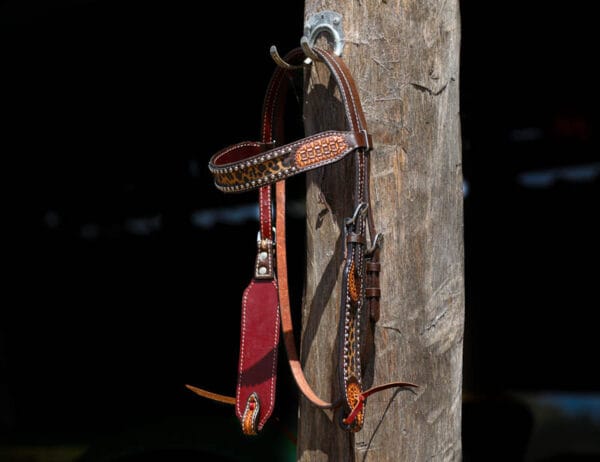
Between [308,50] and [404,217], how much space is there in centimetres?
40

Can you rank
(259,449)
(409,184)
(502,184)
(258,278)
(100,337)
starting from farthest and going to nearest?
1. (100,337)
2. (502,184)
3. (259,449)
4. (258,278)
5. (409,184)

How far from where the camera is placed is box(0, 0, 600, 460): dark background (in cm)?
500

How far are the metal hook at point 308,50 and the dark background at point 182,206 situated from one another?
2.53 metres

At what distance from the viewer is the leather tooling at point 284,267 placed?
1846 mm

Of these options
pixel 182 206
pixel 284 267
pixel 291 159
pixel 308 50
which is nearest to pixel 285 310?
pixel 284 267

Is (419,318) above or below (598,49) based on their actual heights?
below

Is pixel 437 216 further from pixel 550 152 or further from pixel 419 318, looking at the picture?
pixel 550 152

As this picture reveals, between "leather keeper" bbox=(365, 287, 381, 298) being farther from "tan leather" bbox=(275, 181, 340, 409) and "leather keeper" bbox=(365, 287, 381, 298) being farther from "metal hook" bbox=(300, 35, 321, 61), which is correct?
"metal hook" bbox=(300, 35, 321, 61)

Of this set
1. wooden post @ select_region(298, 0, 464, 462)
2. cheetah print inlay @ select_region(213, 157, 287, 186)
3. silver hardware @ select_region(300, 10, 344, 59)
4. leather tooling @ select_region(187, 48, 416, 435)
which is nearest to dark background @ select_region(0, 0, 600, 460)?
leather tooling @ select_region(187, 48, 416, 435)

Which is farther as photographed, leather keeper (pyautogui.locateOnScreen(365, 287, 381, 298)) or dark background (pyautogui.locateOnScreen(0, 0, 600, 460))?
dark background (pyautogui.locateOnScreen(0, 0, 600, 460))

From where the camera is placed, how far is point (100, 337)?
5.65 m

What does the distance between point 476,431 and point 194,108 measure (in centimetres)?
273

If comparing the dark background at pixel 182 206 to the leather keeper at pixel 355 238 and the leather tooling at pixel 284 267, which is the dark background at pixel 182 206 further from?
the leather keeper at pixel 355 238

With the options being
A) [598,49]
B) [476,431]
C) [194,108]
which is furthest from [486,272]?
[194,108]
